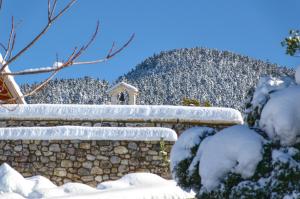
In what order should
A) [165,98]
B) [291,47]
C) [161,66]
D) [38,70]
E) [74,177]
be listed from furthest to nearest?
[161,66], [165,98], [74,177], [291,47], [38,70]

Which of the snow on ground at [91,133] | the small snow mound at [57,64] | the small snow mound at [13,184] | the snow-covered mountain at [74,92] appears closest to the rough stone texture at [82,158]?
the snow on ground at [91,133]

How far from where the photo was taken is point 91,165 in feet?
47.1

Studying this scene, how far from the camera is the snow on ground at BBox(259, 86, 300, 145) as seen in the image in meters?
6.34

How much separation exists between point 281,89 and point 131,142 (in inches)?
320

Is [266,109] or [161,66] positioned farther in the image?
[161,66]

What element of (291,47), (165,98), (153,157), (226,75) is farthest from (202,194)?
(226,75)

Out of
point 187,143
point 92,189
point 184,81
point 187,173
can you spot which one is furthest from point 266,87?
point 184,81

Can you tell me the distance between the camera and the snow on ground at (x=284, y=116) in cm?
634

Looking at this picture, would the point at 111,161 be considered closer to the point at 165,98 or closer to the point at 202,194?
the point at 202,194

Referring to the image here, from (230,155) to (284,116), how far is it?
2.62 feet

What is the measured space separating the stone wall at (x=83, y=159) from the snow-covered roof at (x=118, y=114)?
1008mm

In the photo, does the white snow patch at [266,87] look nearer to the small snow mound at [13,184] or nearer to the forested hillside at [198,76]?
the small snow mound at [13,184]

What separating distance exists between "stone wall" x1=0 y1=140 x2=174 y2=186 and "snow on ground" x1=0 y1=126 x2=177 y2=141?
14cm

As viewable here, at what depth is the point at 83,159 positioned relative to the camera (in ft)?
47.2
